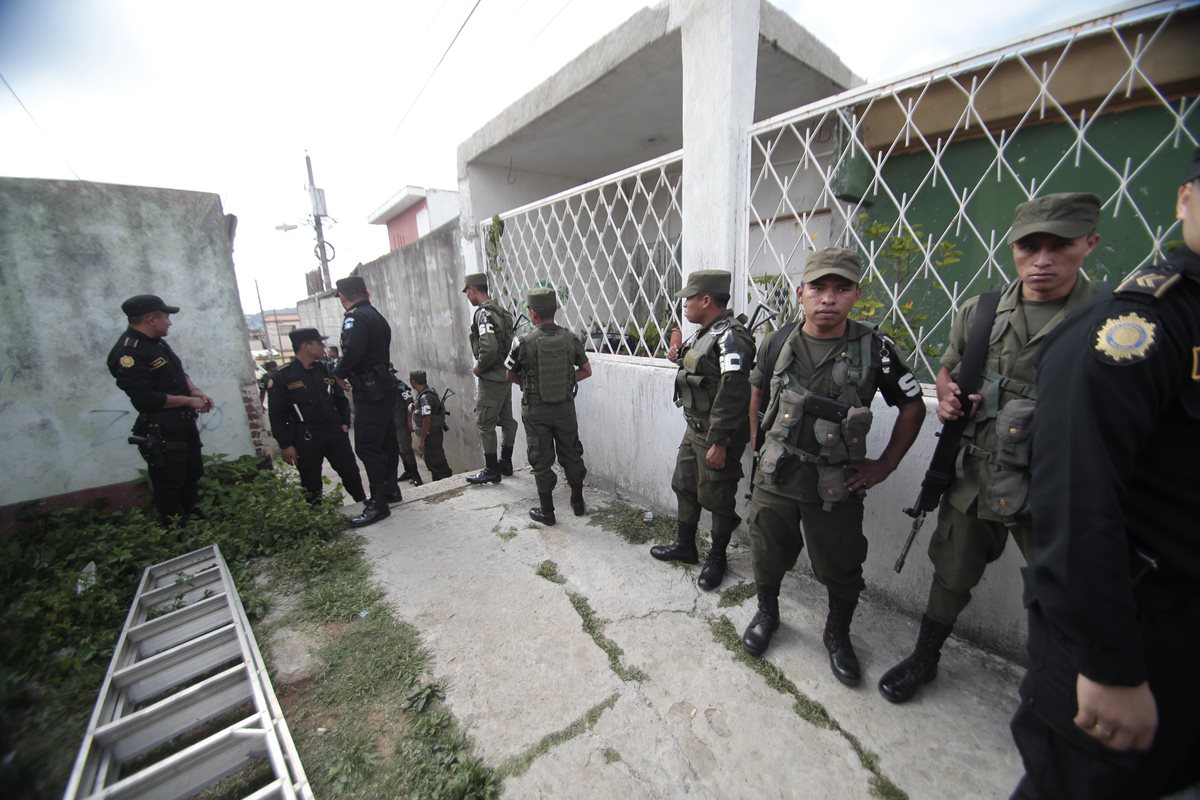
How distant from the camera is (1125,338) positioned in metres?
0.76

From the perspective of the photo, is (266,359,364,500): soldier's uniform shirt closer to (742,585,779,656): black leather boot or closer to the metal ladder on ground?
the metal ladder on ground

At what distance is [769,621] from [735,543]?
2.83 ft

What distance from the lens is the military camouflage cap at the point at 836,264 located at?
1.63 metres

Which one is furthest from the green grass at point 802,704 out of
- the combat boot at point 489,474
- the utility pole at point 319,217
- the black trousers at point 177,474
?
the utility pole at point 319,217

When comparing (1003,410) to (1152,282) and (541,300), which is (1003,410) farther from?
(541,300)

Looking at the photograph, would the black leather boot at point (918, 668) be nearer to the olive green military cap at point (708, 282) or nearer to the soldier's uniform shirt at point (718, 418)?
the soldier's uniform shirt at point (718, 418)

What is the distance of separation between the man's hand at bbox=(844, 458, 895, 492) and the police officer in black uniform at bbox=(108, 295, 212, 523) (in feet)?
12.7

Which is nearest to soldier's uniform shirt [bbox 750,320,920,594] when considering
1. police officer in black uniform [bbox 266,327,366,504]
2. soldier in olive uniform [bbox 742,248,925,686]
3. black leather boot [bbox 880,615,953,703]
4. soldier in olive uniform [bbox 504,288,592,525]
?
soldier in olive uniform [bbox 742,248,925,686]

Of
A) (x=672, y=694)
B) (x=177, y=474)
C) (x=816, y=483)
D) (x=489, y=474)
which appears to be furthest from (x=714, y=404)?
(x=177, y=474)

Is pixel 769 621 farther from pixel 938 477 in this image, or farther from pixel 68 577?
pixel 68 577

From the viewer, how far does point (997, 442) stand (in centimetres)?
146

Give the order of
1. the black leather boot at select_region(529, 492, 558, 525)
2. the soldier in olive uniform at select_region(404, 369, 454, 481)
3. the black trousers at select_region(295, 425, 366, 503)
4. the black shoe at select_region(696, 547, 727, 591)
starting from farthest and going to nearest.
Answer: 1. the soldier in olive uniform at select_region(404, 369, 454, 481)
2. the black trousers at select_region(295, 425, 366, 503)
3. the black leather boot at select_region(529, 492, 558, 525)
4. the black shoe at select_region(696, 547, 727, 591)

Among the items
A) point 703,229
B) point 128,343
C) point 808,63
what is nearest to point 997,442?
point 703,229

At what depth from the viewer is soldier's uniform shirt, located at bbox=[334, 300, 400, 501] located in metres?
3.35
